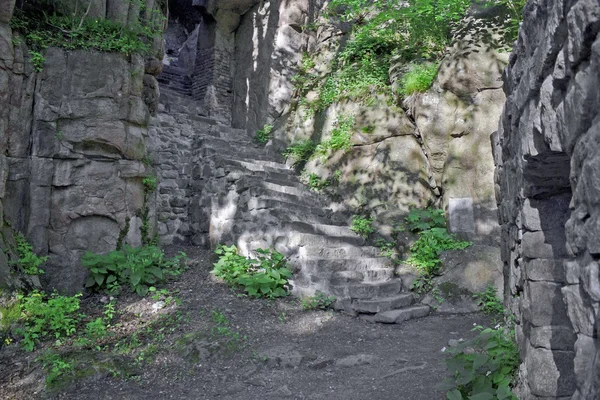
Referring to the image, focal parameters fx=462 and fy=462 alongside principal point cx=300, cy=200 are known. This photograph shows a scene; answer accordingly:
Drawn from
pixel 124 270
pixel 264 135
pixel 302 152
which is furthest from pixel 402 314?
pixel 264 135

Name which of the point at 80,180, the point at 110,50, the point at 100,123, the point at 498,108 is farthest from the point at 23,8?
the point at 498,108

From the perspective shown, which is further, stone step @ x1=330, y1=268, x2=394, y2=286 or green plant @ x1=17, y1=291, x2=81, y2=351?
stone step @ x1=330, y1=268, x2=394, y2=286

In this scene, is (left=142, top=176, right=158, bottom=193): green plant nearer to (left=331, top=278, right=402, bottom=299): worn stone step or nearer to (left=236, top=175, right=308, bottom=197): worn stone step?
(left=236, top=175, right=308, bottom=197): worn stone step

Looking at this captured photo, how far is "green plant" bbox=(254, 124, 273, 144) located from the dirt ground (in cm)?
526

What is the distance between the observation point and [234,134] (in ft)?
35.7

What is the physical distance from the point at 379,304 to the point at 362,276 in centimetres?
67

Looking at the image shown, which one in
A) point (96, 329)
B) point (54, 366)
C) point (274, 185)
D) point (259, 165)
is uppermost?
point (259, 165)

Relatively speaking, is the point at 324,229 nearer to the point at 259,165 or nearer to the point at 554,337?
the point at 259,165

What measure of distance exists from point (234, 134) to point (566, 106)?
9618mm

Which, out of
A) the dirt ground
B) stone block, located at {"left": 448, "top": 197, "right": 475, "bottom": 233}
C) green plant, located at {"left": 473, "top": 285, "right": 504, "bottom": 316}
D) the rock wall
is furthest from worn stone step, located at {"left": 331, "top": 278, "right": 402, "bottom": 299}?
the rock wall

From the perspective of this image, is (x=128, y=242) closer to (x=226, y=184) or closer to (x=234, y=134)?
(x=226, y=184)

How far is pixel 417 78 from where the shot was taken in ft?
25.9

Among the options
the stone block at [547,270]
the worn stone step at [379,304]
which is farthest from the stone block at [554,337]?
the worn stone step at [379,304]

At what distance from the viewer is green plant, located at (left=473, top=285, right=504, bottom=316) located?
578cm
